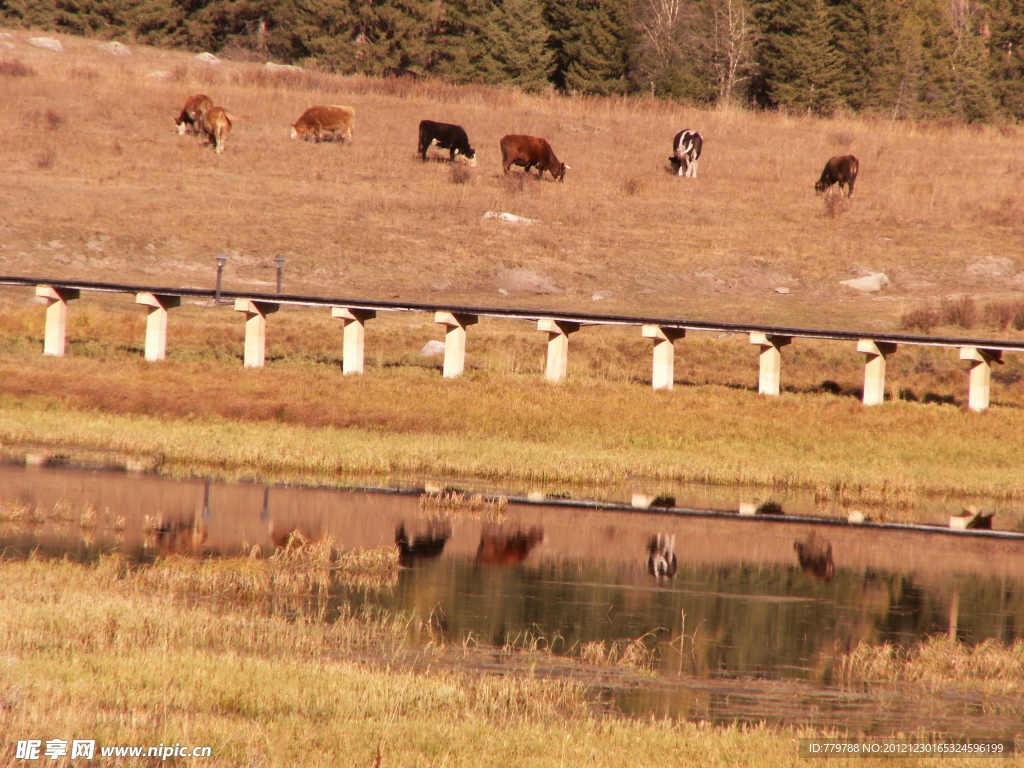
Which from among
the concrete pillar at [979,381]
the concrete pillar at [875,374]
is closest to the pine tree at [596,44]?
the concrete pillar at [875,374]

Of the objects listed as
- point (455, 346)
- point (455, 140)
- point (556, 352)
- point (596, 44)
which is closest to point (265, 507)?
point (455, 346)

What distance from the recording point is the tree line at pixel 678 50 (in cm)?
6394

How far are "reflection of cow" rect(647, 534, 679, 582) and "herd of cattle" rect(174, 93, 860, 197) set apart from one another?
103 feet

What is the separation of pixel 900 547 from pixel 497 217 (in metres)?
26.7

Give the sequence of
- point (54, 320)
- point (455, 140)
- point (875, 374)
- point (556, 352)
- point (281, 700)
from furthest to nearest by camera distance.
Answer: point (455, 140), point (54, 320), point (556, 352), point (875, 374), point (281, 700)

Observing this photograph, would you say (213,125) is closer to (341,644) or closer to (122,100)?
(122,100)

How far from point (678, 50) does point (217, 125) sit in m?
26.7

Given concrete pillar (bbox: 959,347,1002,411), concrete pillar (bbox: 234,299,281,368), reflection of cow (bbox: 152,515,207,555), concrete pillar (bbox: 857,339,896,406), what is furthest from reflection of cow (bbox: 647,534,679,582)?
concrete pillar (bbox: 234,299,281,368)

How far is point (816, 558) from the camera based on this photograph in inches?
599

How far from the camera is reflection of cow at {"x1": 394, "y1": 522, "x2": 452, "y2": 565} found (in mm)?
→ 14098

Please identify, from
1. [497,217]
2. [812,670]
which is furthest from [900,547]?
[497,217]

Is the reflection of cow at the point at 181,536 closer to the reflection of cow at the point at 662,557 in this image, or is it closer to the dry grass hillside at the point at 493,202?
the reflection of cow at the point at 662,557

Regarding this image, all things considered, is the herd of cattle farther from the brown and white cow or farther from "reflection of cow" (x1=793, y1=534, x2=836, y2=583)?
"reflection of cow" (x1=793, y1=534, x2=836, y2=583)

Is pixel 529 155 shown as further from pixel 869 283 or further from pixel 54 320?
pixel 54 320
